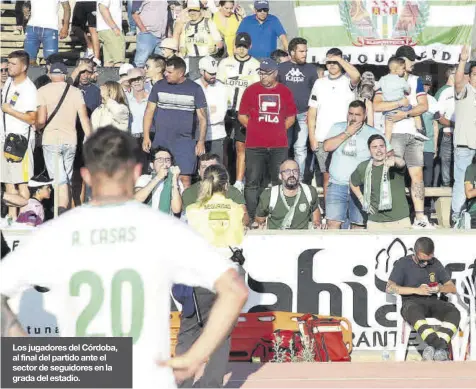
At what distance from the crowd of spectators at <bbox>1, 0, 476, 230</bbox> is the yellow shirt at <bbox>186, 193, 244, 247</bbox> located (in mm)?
2402

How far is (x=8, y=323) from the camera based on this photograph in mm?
4148

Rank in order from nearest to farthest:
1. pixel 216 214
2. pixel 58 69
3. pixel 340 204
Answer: pixel 216 214 < pixel 340 204 < pixel 58 69

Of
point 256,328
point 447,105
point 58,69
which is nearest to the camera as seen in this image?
point 256,328

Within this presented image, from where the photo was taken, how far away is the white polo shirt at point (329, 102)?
13016 millimetres

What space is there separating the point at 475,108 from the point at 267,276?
11.7 ft

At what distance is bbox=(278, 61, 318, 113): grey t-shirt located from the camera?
13.4m

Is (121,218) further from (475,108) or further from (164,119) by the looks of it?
(475,108)

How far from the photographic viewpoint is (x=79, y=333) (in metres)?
4.16

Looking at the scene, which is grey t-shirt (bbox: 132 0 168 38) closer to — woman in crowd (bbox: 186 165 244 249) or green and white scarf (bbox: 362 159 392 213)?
green and white scarf (bbox: 362 159 392 213)

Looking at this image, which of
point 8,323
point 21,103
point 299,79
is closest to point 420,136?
point 299,79

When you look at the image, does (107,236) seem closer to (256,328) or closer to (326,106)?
(256,328)

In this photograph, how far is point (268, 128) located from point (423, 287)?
9.53ft

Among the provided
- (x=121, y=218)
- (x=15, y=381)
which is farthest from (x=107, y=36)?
(x=121, y=218)

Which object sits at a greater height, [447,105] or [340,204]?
[447,105]
